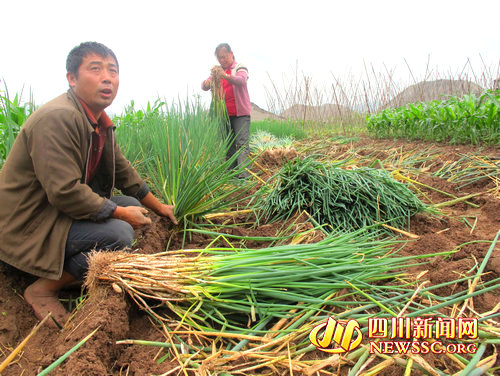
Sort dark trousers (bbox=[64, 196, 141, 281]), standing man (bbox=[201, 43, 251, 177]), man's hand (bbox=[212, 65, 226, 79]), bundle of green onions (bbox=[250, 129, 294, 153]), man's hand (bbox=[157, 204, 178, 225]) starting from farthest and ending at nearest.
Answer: bundle of green onions (bbox=[250, 129, 294, 153]) < standing man (bbox=[201, 43, 251, 177]) < man's hand (bbox=[212, 65, 226, 79]) < man's hand (bbox=[157, 204, 178, 225]) < dark trousers (bbox=[64, 196, 141, 281])

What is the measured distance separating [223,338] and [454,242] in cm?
139

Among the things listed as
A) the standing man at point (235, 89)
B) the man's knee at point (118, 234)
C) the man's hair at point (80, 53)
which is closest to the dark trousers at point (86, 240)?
the man's knee at point (118, 234)

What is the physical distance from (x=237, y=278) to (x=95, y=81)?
3.55 feet

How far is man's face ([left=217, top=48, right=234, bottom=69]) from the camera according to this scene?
3.69 metres

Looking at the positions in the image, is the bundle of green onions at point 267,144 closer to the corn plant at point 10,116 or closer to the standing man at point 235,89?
the standing man at point 235,89

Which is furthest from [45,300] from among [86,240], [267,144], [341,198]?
[267,144]

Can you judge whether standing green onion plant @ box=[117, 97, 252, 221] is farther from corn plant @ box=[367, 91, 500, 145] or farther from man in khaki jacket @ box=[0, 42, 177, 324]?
corn plant @ box=[367, 91, 500, 145]

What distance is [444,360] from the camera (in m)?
0.95

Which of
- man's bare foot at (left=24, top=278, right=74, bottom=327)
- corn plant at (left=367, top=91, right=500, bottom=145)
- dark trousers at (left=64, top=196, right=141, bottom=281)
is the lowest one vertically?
man's bare foot at (left=24, top=278, right=74, bottom=327)

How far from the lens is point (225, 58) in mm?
3715

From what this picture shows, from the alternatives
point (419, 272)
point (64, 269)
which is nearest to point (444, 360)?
point (419, 272)

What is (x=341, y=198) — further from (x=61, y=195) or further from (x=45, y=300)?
(x=45, y=300)

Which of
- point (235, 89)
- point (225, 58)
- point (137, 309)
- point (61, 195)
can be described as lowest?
point (137, 309)

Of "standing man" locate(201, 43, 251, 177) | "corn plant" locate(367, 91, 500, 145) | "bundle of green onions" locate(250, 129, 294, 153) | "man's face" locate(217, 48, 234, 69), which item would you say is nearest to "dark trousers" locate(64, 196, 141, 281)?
"standing man" locate(201, 43, 251, 177)
